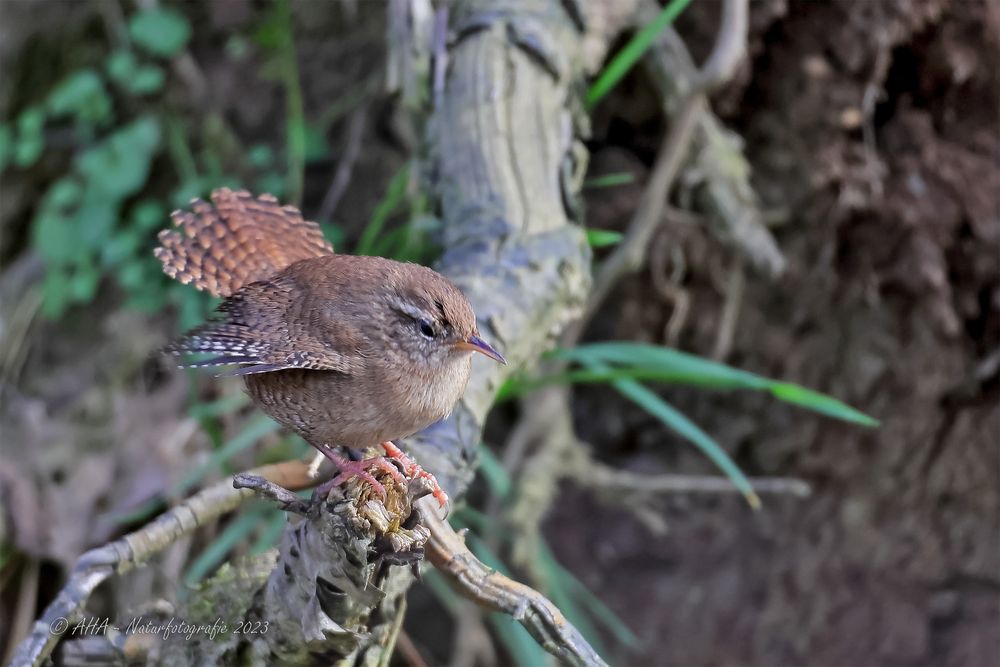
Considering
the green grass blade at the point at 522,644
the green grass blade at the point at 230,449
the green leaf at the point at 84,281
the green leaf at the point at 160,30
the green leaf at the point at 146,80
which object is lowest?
the green grass blade at the point at 522,644

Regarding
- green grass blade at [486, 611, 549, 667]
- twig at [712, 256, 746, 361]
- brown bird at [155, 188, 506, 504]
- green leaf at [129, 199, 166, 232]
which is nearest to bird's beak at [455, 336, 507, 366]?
brown bird at [155, 188, 506, 504]

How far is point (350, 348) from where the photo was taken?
177 cm

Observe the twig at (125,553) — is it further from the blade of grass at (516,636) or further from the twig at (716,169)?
the twig at (716,169)

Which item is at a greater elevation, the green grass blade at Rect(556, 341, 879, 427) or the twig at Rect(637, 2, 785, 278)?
the twig at Rect(637, 2, 785, 278)

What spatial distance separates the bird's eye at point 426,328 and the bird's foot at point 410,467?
0.74 ft

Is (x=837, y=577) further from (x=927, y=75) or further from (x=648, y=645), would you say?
(x=927, y=75)

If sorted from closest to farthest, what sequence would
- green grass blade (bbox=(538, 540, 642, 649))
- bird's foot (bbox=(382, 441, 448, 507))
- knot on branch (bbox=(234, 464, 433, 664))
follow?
knot on branch (bbox=(234, 464, 433, 664)) < bird's foot (bbox=(382, 441, 448, 507)) < green grass blade (bbox=(538, 540, 642, 649))

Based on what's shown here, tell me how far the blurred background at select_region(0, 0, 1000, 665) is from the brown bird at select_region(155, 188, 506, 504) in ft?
1.81

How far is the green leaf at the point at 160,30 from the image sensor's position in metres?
3.34

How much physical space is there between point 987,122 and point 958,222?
314mm

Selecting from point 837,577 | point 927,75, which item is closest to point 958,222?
point 927,75

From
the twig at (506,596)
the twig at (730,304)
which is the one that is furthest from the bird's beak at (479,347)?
the twig at (730,304)

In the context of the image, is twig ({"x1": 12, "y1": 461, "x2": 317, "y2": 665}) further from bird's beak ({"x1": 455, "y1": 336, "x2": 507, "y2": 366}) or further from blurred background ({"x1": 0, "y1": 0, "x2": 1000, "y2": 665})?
blurred background ({"x1": 0, "y1": 0, "x2": 1000, "y2": 665})

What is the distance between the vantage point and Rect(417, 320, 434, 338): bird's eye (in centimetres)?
176
